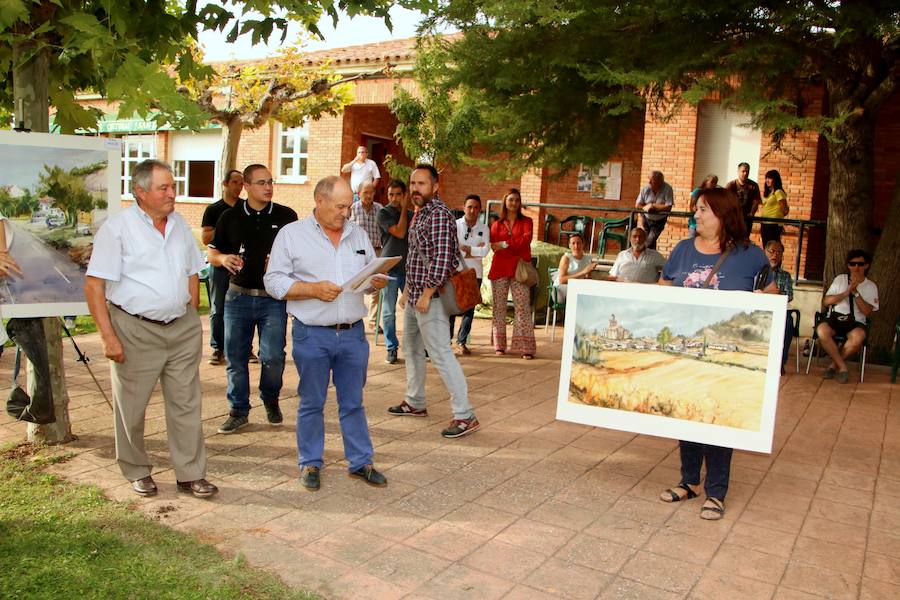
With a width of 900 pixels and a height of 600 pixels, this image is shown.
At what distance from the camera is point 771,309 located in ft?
15.1

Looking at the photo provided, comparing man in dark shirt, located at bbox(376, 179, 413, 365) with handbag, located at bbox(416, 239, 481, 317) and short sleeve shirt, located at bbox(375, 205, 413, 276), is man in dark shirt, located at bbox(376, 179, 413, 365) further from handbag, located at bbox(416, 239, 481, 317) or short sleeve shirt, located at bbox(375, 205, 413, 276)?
handbag, located at bbox(416, 239, 481, 317)

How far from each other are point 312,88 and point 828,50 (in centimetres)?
1165

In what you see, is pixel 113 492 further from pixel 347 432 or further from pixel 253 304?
pixel 253 304

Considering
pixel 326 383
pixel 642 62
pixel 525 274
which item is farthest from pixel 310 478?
pixel 642 62

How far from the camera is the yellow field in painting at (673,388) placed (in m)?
4.70

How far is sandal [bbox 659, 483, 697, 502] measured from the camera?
5.08 m

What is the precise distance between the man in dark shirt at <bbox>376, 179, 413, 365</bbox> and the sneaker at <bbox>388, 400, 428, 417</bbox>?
2221 mm

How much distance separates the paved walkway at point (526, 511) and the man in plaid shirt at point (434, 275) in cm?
32

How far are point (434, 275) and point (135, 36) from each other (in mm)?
2562

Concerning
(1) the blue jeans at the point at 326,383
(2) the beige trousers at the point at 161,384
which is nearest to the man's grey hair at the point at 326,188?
(1) the blue jeans at the point at 326,383

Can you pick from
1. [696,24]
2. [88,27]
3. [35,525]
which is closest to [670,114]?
[696,24]

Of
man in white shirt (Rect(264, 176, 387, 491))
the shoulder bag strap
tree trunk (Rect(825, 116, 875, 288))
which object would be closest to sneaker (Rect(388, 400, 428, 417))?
man in white shirt (Rect(264, 176, 387, 491))

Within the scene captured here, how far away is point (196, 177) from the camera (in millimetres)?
28219

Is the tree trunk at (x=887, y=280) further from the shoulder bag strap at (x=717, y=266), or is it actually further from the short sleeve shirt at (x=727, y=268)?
the shoulder bag strap at (x=717, y=266)
